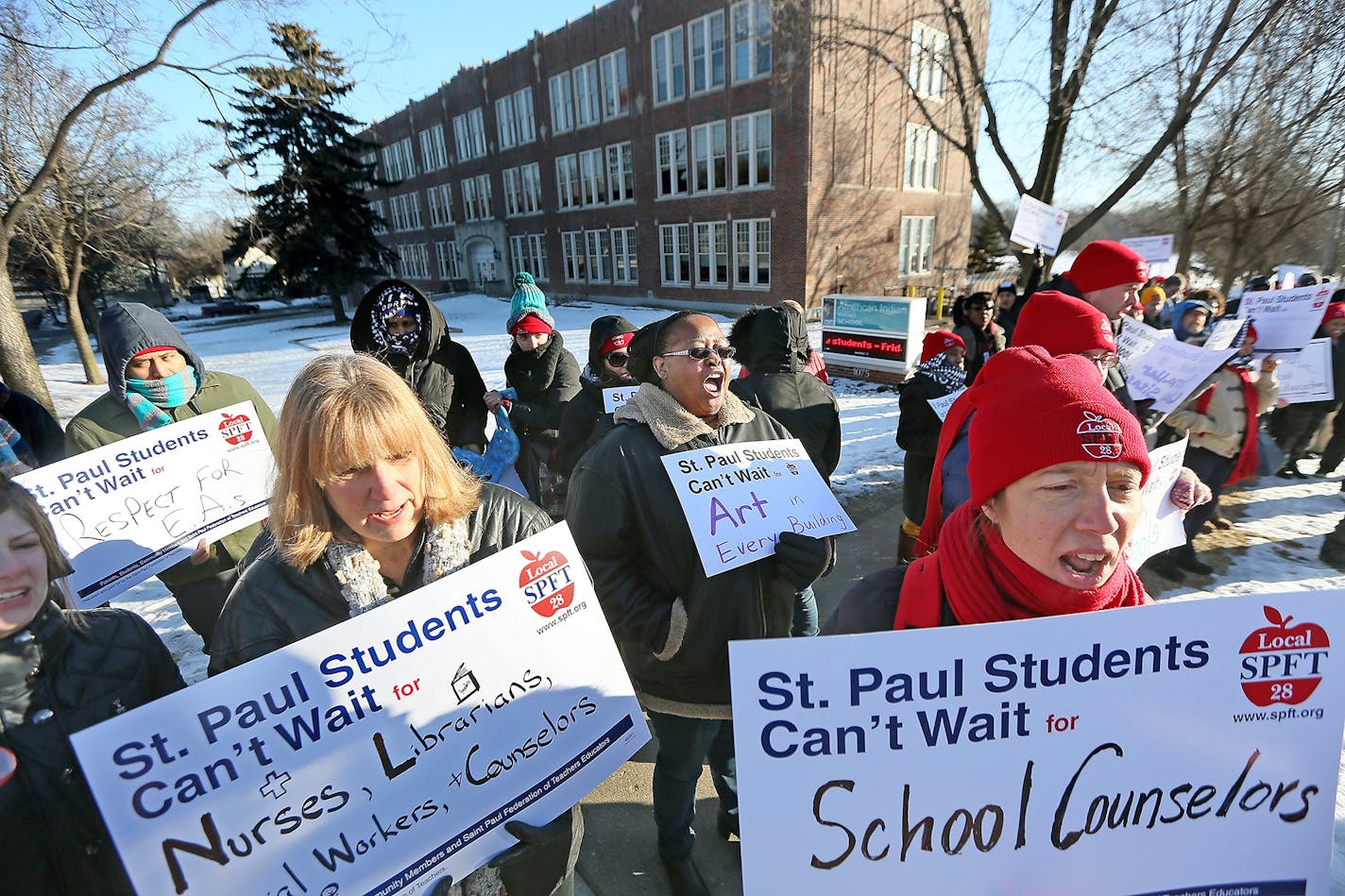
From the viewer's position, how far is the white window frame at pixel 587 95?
26.6 metres

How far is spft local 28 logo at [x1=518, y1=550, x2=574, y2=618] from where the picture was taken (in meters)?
1.57

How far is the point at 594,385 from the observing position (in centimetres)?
394

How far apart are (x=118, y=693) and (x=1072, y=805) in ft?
7.01

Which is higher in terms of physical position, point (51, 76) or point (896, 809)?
point (51, 76)

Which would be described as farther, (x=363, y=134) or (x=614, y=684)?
(x=363, y=134)

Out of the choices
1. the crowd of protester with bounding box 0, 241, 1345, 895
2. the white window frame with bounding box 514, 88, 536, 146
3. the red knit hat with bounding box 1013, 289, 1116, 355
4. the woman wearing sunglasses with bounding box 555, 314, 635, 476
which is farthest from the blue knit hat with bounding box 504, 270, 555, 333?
the white window frame with bounding box 514, 88, 536, 146

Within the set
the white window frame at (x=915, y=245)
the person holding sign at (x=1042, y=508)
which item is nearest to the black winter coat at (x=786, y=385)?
the person holding sign at (x=1042, y=508)

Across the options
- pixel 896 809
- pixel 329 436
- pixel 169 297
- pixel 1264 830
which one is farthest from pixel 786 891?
pixel 169 297

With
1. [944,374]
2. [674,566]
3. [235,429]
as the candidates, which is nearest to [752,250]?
[944,374]

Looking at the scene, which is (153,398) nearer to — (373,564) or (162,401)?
(162,401)

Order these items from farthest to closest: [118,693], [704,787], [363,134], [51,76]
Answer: [363,134]
[51,76]
[704,787]
[118,693]

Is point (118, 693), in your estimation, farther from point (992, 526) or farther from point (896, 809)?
point (992, 526)

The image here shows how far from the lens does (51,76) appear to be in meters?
9.23

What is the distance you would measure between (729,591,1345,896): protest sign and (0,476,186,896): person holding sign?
1.46 m
